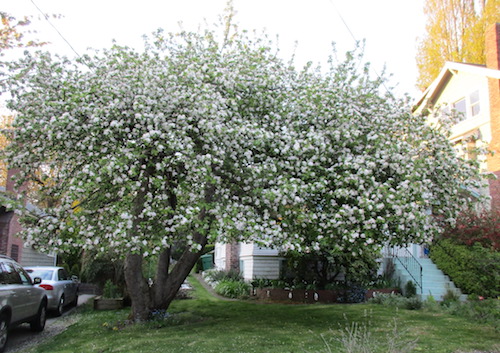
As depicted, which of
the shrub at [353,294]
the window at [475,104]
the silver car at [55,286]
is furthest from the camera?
the window at [475,104]

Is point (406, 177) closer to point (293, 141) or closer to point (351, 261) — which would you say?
point (293, 141)

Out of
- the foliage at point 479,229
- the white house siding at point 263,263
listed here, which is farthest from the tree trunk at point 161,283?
the foliage at point 479,229

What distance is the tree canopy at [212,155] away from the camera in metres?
7.91

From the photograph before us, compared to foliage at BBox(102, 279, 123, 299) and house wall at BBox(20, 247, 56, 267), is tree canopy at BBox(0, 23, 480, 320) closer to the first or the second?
foliage at BBox(102, 279, 123, 299)

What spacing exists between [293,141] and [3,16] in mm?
8678

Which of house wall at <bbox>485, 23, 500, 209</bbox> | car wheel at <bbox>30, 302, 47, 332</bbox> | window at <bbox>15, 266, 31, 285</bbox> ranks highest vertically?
house wall at <bbox>485, 23, 500, 209</bbox>

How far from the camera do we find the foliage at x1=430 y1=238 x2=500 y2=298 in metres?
12.8

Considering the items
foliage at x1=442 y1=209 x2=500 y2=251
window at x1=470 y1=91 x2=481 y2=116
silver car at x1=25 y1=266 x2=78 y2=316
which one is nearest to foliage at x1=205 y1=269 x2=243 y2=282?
silver car at x1=25 y1=266 x2=78 y2=316

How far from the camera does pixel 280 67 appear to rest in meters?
10.4

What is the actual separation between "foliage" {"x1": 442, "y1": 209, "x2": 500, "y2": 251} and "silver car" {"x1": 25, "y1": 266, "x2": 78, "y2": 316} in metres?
12.9

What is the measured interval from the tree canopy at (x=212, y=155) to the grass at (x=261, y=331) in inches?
66.5

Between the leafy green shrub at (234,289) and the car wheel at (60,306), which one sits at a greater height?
the leafy green shrub at (234,289)

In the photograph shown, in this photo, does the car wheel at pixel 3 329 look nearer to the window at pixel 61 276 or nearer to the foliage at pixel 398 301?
the window at pixel 61 276

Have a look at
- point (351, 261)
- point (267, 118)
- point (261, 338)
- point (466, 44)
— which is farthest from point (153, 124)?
point (466, 44)
